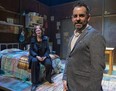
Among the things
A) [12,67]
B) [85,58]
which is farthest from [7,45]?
[85,58]

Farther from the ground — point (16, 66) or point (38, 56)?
point (38, 56)

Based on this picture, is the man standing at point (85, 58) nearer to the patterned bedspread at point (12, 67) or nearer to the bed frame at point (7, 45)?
the patterned bedspread at point (12, 67)

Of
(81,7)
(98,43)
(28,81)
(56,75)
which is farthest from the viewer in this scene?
(56,75)

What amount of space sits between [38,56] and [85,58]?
5.97ft

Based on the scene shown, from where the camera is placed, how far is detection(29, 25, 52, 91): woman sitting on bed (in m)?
2.48

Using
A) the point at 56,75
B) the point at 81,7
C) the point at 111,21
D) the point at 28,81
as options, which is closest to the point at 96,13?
the point at 111,21

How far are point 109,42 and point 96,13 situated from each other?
1.21 metres

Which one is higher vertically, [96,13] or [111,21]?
[96,13]

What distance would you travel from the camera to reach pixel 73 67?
100 centimetres

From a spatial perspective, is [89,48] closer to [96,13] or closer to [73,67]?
[73,67]

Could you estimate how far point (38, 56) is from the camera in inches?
104

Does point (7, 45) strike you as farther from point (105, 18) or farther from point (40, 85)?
point (105, 18)

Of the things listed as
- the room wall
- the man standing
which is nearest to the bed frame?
the room wall

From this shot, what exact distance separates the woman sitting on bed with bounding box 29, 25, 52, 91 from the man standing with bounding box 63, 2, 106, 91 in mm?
1533
